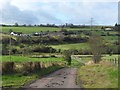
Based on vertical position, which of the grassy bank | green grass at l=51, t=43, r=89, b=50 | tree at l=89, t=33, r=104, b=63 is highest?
the grassy bank

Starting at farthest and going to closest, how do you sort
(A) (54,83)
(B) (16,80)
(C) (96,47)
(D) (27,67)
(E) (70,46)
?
(E) (70,46) < (C) (96,47) < (D) (27,67) < (B) (16,80) < (A) (54,83)

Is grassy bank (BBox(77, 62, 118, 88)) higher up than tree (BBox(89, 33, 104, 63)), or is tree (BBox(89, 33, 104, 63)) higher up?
grassy bank (BBox(77, 62, 118, 88))

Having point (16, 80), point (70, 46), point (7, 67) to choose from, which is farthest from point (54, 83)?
point (70, 46)

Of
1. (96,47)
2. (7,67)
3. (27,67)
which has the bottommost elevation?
(96,47)

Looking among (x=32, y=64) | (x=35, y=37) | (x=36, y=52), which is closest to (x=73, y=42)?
(x=35, y=37)

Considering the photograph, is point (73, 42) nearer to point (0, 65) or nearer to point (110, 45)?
point (110, 45)

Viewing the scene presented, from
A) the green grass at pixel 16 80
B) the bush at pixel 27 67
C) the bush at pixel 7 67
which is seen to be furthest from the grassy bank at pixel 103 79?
the bush at pixel 27 67

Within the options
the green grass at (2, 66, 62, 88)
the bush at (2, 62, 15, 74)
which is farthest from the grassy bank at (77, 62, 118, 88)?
the bush at (2, 62, 15, 74)

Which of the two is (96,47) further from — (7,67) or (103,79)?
(103,79)

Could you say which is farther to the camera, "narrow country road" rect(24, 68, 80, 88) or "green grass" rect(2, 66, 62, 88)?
"green grass" rect(2, 66, 62, 88)

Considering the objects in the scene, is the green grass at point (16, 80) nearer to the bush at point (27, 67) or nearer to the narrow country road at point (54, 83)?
the narrow country road at point (54, 83)

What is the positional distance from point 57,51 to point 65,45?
12225mm

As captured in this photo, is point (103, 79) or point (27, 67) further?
point (27, 67)

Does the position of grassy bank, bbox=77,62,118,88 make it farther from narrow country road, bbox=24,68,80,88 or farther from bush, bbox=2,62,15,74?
bush, bbox=2,62,15,74
